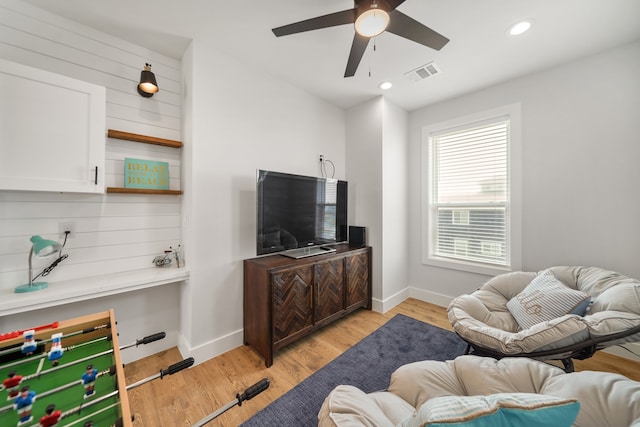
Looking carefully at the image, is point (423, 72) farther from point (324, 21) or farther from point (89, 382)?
point (89, 382)

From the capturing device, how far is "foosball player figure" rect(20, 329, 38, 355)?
951mm

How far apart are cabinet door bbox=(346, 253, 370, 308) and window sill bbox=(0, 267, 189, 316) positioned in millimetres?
1672

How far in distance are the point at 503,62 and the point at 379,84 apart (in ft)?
3.93

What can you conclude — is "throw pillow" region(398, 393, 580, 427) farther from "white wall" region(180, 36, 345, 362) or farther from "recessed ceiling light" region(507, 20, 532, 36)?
"recessed ceiling light" region(507, 20, 532, 36)

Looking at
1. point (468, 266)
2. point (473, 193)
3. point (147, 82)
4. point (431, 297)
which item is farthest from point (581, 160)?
point (147, 82)

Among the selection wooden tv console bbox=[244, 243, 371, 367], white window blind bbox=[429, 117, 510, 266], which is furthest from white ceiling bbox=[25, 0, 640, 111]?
wooden tv console bbox=[244, 243, 371, 367]

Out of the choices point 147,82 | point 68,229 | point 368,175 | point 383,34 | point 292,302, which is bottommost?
point 292,302

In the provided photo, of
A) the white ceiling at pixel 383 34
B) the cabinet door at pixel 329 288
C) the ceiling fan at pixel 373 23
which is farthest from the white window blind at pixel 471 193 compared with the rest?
the ceiling fan at pixel 373 23

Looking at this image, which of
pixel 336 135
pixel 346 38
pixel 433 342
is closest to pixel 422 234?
pixel 433 342

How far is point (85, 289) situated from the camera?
1.57m

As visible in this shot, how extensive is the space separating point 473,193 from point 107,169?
152 inches

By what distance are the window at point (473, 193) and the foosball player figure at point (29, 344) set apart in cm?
357

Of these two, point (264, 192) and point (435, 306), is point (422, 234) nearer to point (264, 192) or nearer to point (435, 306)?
point (435, 306)

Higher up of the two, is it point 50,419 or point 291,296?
point 50,419
